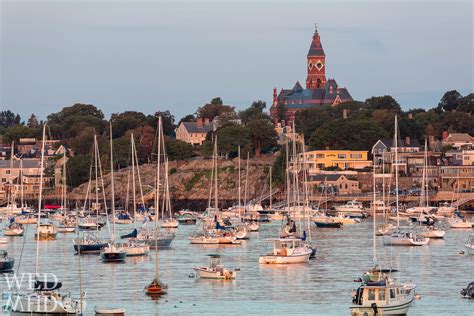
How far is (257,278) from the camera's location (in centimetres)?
6109

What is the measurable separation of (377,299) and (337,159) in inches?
4833

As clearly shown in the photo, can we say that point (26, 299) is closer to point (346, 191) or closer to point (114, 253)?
point (114, 253)

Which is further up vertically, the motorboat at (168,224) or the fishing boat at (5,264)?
the motorboat at (168,224)

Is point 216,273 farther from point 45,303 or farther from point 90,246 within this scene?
point 90,246

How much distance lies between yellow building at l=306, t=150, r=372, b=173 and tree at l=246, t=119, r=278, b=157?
52.6ft

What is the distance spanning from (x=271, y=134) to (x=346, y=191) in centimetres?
3046

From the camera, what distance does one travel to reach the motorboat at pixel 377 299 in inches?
1724

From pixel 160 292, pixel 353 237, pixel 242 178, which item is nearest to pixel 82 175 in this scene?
pixel 242 178

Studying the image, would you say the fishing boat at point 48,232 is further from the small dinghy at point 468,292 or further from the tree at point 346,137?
the tree at point 346,137

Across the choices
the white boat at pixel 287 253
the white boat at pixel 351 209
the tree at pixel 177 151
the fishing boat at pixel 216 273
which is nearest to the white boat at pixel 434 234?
the white boat at pixel 287 253

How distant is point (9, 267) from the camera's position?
200 feet

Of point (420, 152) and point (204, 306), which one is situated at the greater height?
point (420, 152)

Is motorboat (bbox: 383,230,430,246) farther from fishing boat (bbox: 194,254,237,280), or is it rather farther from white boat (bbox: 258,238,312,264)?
fishing boat (bbox: 194,254,237,280)

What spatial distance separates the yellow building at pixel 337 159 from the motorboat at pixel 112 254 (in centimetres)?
9759
